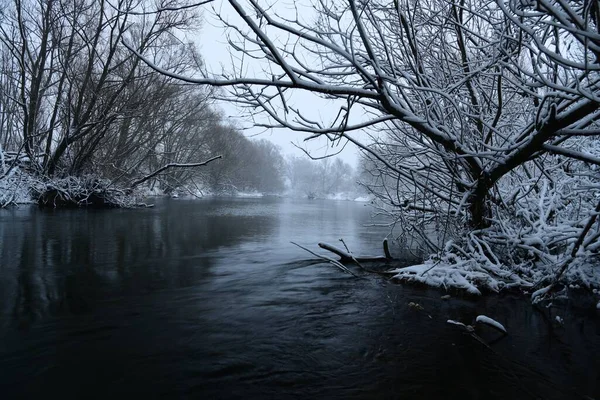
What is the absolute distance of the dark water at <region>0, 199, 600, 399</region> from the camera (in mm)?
2855

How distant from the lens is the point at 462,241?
21.1 feet

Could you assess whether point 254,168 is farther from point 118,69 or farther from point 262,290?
point 262,290

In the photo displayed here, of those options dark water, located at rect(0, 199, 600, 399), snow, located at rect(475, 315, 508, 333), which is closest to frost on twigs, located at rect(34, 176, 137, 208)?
dark water, located at rect(0, 199, 600, 399)

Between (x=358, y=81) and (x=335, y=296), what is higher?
(x=358, y=81)

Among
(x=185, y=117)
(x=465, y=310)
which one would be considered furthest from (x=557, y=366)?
(x=185, y=117)

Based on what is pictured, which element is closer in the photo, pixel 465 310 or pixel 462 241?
pixel 465 310

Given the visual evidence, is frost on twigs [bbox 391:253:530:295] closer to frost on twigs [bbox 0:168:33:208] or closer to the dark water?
the dark water

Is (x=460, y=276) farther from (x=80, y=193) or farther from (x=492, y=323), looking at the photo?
(x=80, y=193)

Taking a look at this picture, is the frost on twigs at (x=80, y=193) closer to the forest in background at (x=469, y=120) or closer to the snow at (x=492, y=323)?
the forest in background at (x=469, y=120)

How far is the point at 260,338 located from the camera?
3746mm

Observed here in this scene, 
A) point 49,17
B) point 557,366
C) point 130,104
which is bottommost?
point 557,366

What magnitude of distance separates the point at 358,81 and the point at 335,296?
12.0 ft

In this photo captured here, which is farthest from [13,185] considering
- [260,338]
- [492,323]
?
[492,323]

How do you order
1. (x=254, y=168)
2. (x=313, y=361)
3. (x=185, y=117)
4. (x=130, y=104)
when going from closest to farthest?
(x=313, y=361) → (x=130, y=104) → (x=185, y=117) → (x=254, y=168)
